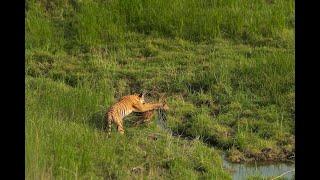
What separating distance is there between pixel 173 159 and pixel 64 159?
3.32ft

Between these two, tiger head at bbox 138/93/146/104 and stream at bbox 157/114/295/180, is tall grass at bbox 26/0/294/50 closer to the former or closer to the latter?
tiger head at bbox 138/93/146/104

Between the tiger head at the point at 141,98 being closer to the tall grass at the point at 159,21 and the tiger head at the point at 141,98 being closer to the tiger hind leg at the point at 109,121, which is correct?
the tiger hind leg at the point at 109,121

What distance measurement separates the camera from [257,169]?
6.51 m

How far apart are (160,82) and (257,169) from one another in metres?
2.10

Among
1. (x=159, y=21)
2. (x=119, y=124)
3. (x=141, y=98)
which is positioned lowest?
(x=119, y=124)

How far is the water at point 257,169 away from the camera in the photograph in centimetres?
636

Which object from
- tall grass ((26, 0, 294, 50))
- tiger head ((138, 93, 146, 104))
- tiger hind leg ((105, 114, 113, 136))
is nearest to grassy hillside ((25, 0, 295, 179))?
tall grass ((26, 0, 294, 50))

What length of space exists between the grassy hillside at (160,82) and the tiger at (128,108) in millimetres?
133

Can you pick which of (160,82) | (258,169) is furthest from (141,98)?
(258,169)

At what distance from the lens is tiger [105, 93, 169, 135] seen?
6984mm

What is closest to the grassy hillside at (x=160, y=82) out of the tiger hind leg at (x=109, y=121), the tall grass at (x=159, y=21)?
the tall grass at (x=159, y=21)

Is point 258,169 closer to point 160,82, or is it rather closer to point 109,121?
point 109,121
